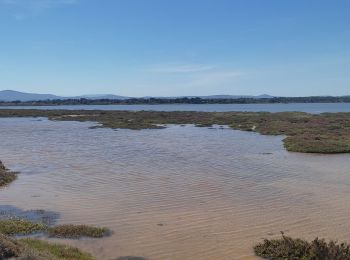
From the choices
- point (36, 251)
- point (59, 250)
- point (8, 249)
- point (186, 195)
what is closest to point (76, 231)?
point (59, 250)

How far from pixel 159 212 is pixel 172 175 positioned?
7.99 m

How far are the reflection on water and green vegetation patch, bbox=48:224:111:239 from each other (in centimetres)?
52

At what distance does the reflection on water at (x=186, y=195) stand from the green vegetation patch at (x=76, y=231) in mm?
523

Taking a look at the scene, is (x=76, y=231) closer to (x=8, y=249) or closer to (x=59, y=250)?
(x=59, y=250)

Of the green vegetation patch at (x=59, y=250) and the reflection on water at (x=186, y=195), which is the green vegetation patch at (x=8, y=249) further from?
the reflection on water at (x=186, y=195)

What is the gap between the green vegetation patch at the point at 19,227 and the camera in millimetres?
13951

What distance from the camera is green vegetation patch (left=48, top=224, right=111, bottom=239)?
551 inches

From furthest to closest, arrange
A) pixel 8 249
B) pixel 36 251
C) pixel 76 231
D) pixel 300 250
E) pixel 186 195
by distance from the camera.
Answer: pixel 186 195 → pixel 76 231 → pixel 300 250 → pixel 36 251 → pixel 8 249

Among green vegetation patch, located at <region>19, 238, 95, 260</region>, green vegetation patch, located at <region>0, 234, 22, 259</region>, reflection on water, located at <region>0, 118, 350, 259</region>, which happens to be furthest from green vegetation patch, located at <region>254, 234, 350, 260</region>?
green vegetation patch, located at <region>0, 234, 22, 259</region>

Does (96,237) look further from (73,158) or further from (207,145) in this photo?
(207,145)

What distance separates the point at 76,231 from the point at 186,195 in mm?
6727

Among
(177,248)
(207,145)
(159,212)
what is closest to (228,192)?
(159,212)

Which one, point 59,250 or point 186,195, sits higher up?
point 59,250

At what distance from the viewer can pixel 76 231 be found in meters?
14.3
